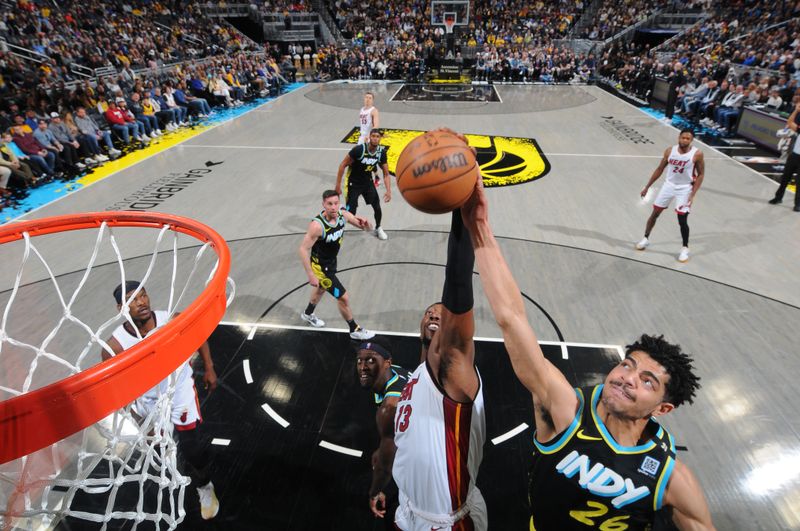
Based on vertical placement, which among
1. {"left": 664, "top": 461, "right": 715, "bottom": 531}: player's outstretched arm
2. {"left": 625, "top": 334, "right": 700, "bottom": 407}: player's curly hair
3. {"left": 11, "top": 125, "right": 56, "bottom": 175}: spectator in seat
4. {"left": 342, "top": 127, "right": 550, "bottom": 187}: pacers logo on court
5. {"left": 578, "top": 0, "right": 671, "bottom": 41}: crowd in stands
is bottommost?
{"left": 342, "top": 127, "right": 550, "bottom": 187}: pacers logo on court

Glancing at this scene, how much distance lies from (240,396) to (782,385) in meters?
4.76

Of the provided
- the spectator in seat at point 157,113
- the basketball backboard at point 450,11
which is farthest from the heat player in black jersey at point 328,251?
the basketball backboard at point 450,11

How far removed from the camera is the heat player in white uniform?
4.79ft

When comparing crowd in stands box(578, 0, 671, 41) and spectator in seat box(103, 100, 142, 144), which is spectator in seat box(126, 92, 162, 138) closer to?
spectator in seat box(103, 100, 142, 144)

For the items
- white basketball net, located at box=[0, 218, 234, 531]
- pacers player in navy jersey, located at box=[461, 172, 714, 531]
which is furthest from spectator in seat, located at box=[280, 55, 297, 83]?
pacers player in navy jersey, located at box=[461, 172, 714, 531]

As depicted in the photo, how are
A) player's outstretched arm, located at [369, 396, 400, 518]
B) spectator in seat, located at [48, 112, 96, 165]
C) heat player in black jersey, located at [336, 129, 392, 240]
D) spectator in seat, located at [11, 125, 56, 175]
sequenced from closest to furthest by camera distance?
player's outstretched arm, located at [369, 396, 400, 518] → heat player in black jersey, located at [336, 129, 392, 240] → spectator in seat, located at [11, 125, 56, 175] → spectator in seat, located at [48, 112, 96, 165]

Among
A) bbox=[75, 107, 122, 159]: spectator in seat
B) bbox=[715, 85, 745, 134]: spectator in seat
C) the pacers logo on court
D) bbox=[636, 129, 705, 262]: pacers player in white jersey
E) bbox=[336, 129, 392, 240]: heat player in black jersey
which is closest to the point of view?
bbox=[636, 129, 705, 262]: pacers player in white jersey

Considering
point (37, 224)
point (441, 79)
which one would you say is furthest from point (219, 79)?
point (37, 224)

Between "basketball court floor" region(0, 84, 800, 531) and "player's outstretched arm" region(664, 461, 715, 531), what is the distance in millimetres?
1526

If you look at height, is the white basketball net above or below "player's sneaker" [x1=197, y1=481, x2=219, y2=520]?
above

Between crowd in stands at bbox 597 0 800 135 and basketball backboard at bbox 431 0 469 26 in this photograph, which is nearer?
crowd in stands at bbox 597 0 800 135

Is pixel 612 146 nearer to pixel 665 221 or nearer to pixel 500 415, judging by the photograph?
pixel 665 221

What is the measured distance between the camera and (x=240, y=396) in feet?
12.9

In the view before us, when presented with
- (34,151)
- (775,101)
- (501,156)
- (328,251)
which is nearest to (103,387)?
(328,251)
